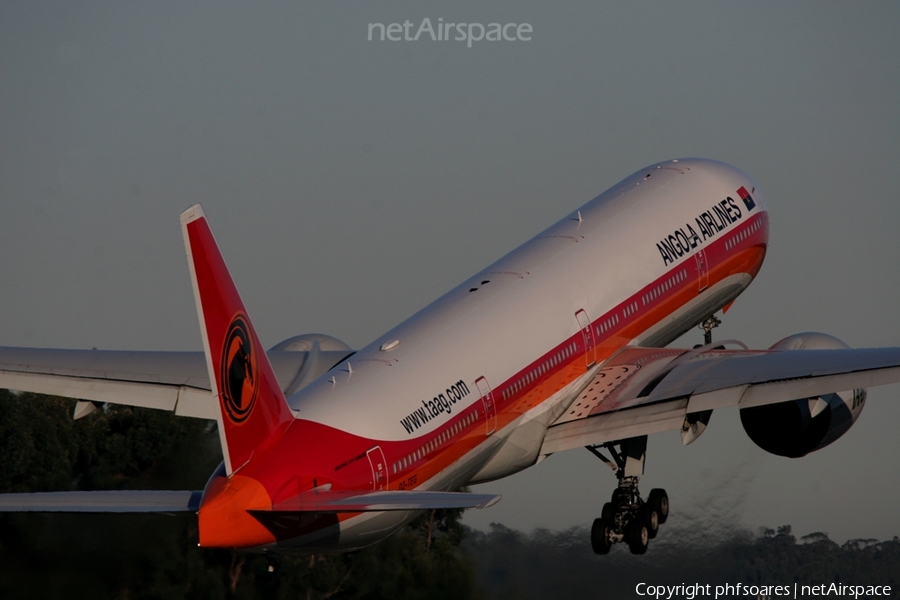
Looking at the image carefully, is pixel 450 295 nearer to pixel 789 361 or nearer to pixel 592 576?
pixel 789 361

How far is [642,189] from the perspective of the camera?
1539 inches

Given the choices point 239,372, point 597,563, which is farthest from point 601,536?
point 239,372

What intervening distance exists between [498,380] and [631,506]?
16.0ft

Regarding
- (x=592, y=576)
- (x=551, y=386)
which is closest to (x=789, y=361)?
(x=551, y=386)

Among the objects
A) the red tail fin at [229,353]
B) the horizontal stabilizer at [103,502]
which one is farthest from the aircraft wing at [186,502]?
the red tail fin at [229,353]

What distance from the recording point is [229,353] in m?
25.3

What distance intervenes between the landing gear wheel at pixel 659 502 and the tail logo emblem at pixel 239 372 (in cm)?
1126

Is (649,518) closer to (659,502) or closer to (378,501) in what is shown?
(659,502)

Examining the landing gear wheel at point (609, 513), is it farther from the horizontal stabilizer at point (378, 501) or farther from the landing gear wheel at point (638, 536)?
the horizontal stabilizer at point (378, 501)

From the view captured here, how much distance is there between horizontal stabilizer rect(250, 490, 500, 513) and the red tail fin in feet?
3.48

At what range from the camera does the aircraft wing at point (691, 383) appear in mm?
31234

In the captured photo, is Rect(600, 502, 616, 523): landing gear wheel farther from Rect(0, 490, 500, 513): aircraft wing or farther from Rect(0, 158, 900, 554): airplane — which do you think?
Rect(0, 490, 500, 513): aircraft wing

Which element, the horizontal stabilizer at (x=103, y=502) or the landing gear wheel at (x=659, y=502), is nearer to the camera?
the horizontal stabilizer at (x=103, y=502)

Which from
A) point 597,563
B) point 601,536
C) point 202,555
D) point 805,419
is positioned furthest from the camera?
point 597,563
